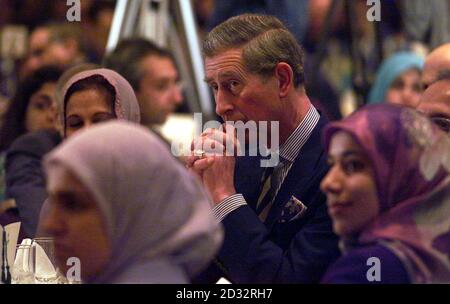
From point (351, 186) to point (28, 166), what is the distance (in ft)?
7.49

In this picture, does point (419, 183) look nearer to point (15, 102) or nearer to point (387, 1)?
point (15, 102)

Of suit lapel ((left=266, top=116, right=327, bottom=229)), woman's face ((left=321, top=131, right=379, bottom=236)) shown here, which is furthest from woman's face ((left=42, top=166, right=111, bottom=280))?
suit lapel ((left=266, top=116, right=327, bottom=229))

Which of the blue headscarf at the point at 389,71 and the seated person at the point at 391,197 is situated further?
the blue headscarf at the point at 389,71

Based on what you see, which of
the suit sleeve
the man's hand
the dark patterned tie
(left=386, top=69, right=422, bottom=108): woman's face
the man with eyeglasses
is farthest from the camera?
(left=386, top=69, right=422, bottom=108): woman's face

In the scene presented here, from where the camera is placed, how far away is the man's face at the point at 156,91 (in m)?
5.54

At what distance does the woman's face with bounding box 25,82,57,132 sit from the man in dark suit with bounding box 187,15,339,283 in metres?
1.86

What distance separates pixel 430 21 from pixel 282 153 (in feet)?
11.9

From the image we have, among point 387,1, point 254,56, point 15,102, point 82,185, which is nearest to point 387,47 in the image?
point 387,1

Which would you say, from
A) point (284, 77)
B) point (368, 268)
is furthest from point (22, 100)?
point (368, 268)

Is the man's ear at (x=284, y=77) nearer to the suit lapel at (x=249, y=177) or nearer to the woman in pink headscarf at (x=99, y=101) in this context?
the suit lapel at (x=249, y=177)

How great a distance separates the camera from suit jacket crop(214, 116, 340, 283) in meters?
3.30

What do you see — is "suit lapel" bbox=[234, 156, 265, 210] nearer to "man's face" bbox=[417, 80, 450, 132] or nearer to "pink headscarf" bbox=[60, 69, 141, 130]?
"pink headscarf" bbox=[60, 69, 141, 130]

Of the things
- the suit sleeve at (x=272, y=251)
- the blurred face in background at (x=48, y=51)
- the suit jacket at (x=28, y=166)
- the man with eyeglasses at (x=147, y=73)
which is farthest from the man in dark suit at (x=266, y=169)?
the blurred face in background at (x=48, y=51)

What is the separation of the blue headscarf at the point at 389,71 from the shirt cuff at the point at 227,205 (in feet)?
9.29
